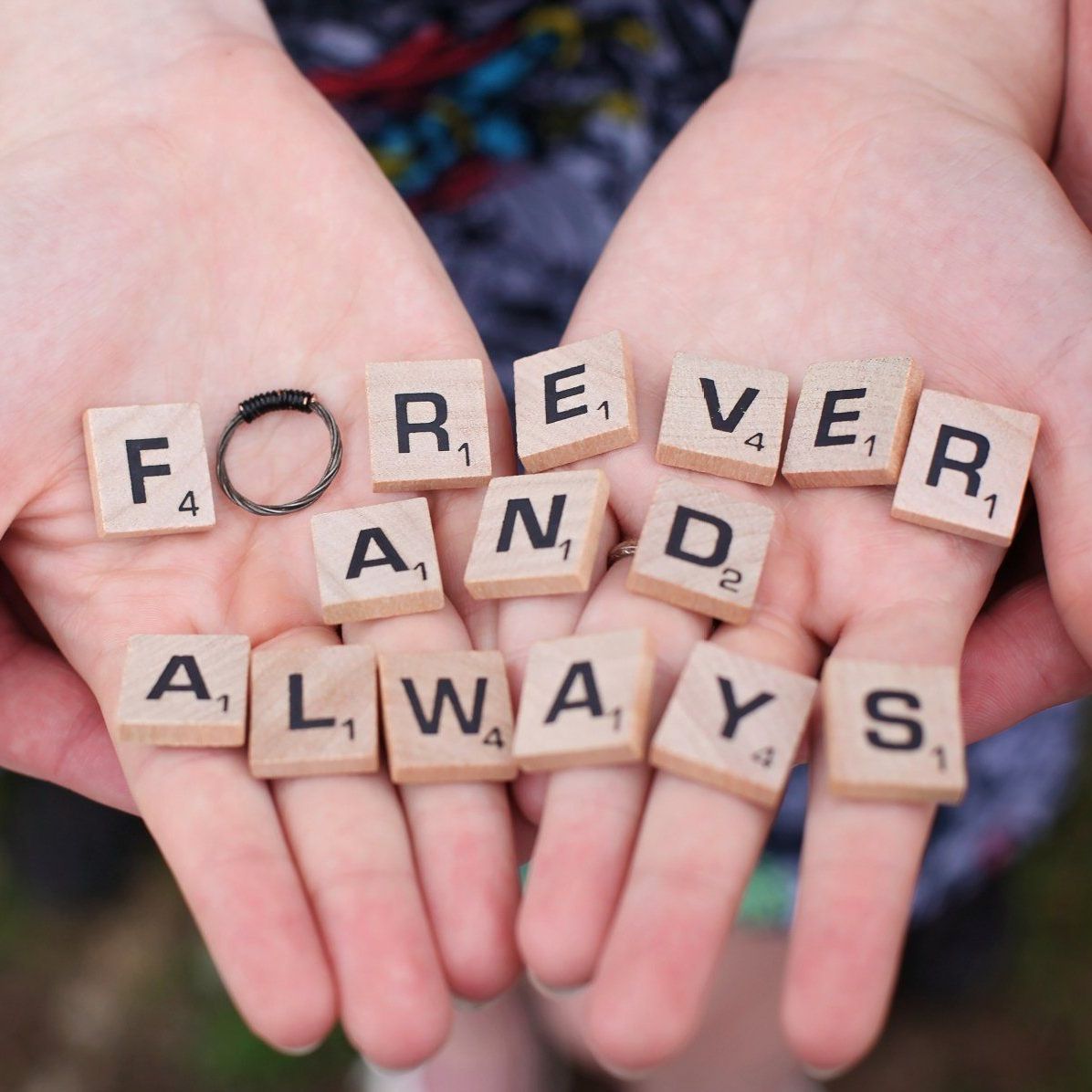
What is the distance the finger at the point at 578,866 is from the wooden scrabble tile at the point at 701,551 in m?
0.21

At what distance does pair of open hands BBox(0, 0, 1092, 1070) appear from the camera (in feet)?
6.50

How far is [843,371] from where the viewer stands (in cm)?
271

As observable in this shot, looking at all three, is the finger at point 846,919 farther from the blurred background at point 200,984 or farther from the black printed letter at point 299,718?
the blurred background at point 200,984

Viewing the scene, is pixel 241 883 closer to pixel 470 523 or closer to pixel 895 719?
pixel 470 523

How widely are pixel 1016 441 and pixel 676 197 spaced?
3.78 feet

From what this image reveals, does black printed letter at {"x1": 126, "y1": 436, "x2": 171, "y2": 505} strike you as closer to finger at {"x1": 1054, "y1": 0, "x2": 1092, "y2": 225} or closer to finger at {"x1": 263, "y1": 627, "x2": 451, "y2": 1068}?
finger at {"x1": 263, "y1": 627, "x2": 451, "y2": 1068}

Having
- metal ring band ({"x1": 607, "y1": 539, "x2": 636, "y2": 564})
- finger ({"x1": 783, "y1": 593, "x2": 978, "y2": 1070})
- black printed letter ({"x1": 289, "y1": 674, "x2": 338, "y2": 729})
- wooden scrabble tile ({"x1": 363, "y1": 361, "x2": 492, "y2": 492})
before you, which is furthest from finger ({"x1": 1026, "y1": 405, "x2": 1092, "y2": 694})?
black printed letter ({"x1": 289, "y1": 674, "x2": 338, "y2": 729})

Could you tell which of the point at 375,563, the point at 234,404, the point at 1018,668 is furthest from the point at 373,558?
the point at 1018,668

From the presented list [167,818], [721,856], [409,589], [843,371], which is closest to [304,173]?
[409,589]

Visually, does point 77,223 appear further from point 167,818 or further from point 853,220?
point 853,220

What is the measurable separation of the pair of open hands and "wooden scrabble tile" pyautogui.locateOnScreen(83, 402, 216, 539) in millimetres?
68

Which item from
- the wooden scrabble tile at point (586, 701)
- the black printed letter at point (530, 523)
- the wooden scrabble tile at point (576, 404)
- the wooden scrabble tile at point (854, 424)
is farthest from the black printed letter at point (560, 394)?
the wooden scrabble tile at point (586, 701)

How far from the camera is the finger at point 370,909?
76.6 inches

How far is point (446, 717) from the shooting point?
7.55 feet
